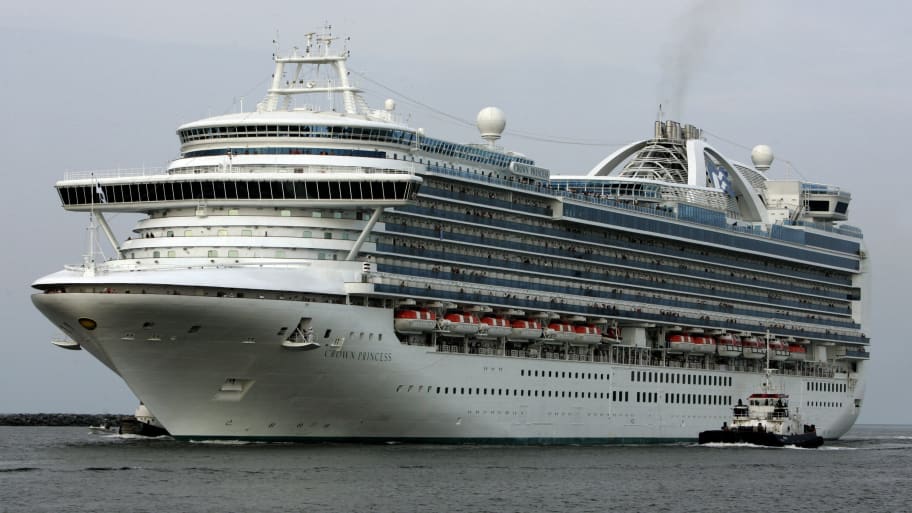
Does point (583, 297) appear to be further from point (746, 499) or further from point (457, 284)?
point (746, 499)

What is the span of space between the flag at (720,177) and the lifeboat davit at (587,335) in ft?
53.8

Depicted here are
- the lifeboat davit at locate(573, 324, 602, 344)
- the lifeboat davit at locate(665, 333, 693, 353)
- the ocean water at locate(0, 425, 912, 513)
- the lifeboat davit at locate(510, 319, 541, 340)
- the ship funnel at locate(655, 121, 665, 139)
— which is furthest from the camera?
the ship funnel at locate(655, 121, 665, 139)

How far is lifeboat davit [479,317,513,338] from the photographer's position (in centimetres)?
6369

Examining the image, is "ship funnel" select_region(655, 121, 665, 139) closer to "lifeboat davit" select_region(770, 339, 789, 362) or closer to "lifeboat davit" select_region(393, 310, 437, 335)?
"lifeboat davit" select_region(770, 339, 789, 362)

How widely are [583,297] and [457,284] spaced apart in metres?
9.38

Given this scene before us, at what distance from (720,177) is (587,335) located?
18.2 metres

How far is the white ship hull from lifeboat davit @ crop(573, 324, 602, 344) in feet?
8.44

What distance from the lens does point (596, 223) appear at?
71312 millimetres

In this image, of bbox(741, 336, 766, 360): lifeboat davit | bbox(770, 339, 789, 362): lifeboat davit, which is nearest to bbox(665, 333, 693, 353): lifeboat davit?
bbox(741, 336, 766, 360): lifeboat davit

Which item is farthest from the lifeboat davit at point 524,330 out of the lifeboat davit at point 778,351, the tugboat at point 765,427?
the lifeboat davit at point 778,351

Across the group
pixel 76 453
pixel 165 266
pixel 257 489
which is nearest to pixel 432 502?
pixel 257 489

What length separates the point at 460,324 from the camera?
61781 mm

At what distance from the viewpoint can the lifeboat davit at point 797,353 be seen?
83.9 m

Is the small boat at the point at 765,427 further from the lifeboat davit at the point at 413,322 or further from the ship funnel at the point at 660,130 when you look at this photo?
the lifeboat davit at the point at 413,322
